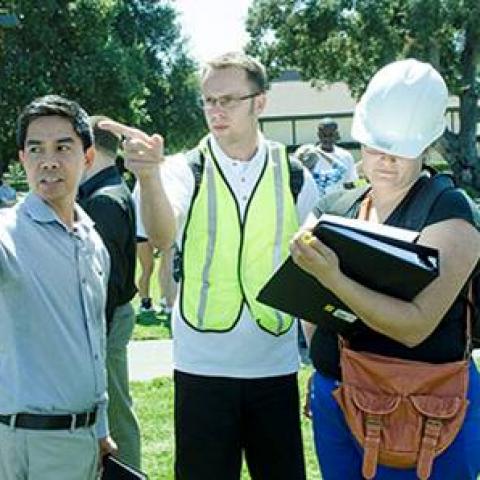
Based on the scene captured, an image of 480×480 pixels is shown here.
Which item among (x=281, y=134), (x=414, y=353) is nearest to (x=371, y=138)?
(x=414, y=353)

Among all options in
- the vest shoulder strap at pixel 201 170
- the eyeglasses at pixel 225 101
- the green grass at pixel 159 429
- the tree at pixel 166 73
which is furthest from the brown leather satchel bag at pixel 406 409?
the tree at pixel 166 73

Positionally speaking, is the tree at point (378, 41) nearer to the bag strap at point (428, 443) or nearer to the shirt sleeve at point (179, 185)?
the shirt sleeve at point (179, 185)

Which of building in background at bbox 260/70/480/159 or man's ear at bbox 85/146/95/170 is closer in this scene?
man's ear at bbox 85/146/95/170

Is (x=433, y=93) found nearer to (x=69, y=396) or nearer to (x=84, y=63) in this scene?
(x=69, y=396)

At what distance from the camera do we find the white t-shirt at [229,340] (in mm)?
3326

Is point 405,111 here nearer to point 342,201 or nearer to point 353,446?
point 342,201

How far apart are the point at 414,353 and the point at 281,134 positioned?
55.5m

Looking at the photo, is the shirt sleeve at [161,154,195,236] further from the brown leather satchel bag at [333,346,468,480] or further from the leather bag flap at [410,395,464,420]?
the leather bag flap at [410,395,464,420]

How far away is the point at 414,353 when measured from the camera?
267cm

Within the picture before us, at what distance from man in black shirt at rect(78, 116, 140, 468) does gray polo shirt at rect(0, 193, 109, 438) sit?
4.07ft

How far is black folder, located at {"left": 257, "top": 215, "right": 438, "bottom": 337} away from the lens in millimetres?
2459

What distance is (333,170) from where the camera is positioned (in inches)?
330

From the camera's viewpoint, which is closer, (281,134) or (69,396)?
(69,396)

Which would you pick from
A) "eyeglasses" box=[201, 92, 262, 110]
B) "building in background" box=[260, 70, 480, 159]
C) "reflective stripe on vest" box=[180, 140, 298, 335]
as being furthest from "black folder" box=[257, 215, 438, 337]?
"building in background" box=[260, 70, 480, 159]
